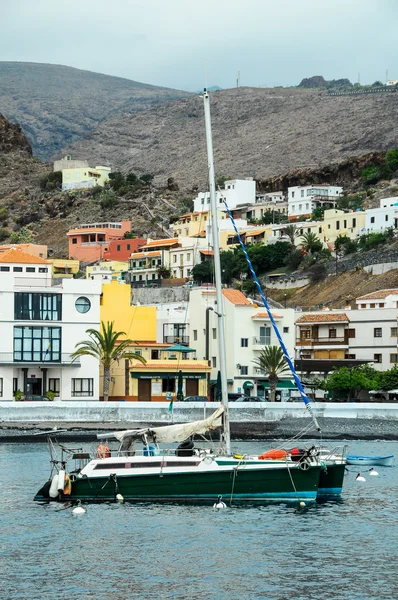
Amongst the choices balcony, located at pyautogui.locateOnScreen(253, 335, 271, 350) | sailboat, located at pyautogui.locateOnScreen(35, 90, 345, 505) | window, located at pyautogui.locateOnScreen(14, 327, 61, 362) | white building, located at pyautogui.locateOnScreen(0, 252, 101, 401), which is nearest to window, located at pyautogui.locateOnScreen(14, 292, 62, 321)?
white building, located at pyautogui.locateOnScreen(0, 252, 101, 401)

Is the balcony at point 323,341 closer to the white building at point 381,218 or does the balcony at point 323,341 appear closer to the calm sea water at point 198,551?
the white building at point 381,218

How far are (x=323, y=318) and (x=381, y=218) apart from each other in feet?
193

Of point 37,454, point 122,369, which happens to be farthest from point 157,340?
point 37,454

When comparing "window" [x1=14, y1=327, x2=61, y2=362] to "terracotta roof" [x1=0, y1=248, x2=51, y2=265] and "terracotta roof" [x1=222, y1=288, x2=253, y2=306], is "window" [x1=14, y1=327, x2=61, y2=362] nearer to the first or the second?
"terracotta roof" [x1=222, y1=288, x2=253, y2=306]

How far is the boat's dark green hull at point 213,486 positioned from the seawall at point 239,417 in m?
29.5

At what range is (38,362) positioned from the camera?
87.8 m

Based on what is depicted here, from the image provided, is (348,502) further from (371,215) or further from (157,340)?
(371,215)

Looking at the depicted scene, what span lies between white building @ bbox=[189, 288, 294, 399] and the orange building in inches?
3366

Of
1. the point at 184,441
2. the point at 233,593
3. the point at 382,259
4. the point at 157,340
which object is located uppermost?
the point at 382,259

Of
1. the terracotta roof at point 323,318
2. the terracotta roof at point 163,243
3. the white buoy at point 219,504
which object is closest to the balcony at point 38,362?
the terracotta roof at point 323,318

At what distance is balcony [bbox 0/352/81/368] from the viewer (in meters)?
87.2

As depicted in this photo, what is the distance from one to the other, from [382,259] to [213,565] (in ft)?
356

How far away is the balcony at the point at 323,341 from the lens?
111438mm

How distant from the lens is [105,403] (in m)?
83.5
